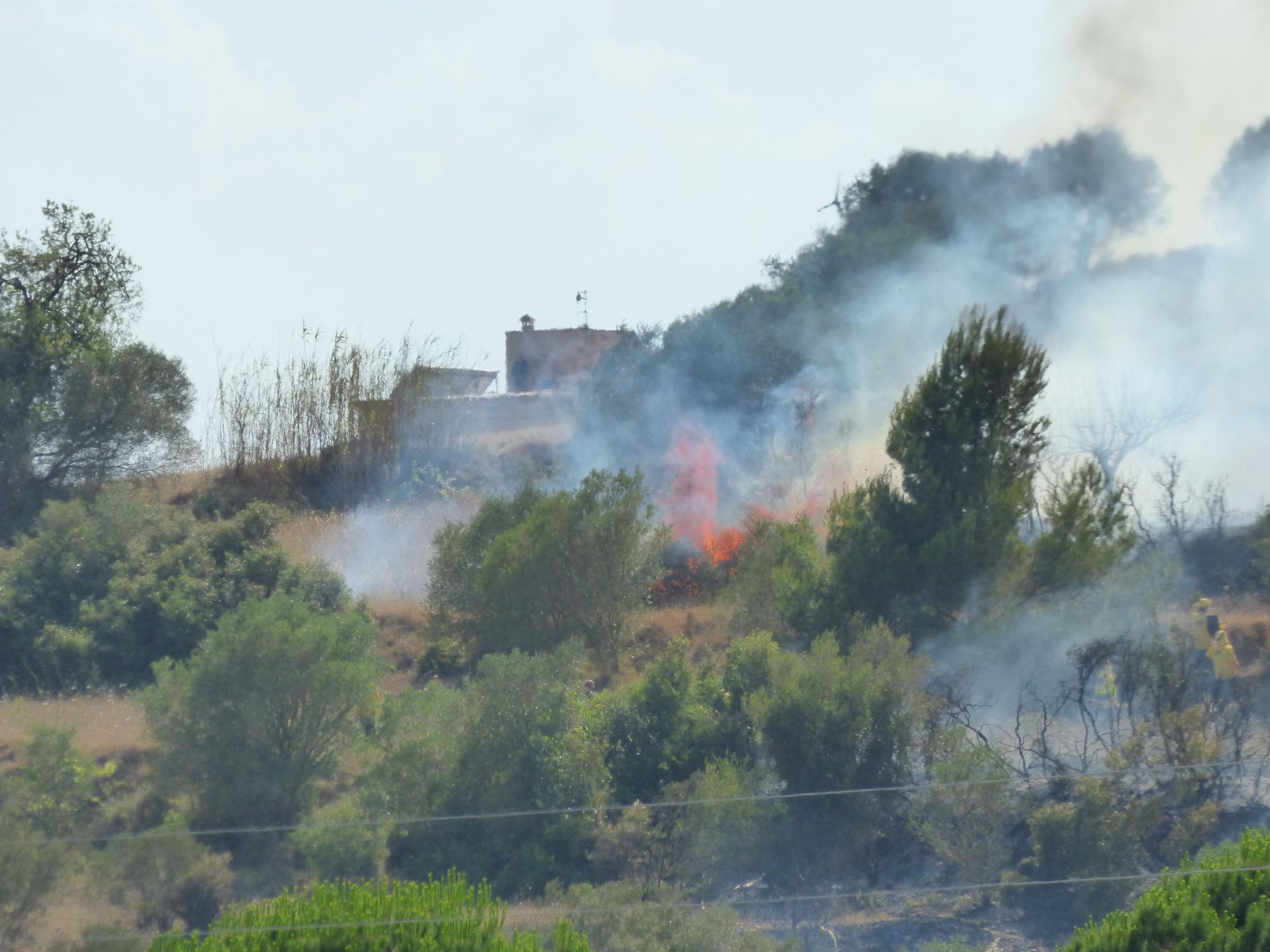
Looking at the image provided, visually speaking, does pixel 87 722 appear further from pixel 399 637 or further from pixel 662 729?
pixel 662 729

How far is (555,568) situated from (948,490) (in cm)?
600

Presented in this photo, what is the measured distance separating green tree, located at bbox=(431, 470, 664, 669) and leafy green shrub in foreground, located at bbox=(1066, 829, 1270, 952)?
11378 mm

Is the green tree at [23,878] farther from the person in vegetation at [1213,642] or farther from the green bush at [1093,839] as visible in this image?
the person in vegetation at [1213,642]

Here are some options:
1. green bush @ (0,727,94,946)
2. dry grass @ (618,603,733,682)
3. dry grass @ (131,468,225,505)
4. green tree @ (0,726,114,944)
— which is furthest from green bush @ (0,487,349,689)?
green tree @ (0,726,114,944)

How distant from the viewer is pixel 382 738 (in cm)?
1365

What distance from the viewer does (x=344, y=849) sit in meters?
11.9

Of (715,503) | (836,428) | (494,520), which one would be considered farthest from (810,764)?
(836,428)

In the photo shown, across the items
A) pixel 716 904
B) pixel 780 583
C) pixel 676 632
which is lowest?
pixel 716 904

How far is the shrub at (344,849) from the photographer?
11.8m

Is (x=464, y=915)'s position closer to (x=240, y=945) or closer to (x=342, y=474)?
(x=240, y=945)

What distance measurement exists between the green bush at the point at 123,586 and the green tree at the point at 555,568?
2599 mm

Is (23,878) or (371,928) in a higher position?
(371,928)

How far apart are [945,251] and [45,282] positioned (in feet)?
73.7

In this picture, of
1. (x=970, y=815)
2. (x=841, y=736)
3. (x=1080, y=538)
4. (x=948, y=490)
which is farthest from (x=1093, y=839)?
(x=948, y=490)
